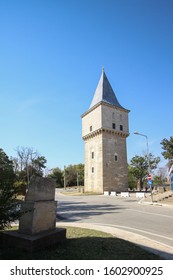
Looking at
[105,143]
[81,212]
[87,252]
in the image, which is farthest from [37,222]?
[105,143]

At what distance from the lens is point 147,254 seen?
549cm

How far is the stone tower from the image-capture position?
1838 inches

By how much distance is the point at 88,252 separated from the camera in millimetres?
5520

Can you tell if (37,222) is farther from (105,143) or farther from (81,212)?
(105,143)

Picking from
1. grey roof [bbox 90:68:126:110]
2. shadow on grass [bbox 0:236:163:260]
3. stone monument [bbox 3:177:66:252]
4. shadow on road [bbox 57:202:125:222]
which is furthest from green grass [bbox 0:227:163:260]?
grey roof [bbox 90:68:126:110]

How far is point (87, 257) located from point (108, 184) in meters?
41.4

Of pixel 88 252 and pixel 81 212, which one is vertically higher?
pixel 88 252

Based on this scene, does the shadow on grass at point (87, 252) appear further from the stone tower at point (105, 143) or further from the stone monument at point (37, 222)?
the stone tower at point (105, 143)

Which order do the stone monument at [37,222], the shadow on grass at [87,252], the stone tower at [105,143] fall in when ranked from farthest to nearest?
1. the stone tower at [105,143]
2. the stone monument at [37,222]
3. the shadow on grass at [87,252]

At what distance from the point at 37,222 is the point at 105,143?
4197cm

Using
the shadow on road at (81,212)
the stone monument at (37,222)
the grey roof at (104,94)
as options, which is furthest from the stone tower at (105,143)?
the stone monument at (37,222)

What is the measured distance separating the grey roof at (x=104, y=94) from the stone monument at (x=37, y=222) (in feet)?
145

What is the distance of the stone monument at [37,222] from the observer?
5.77 metres
